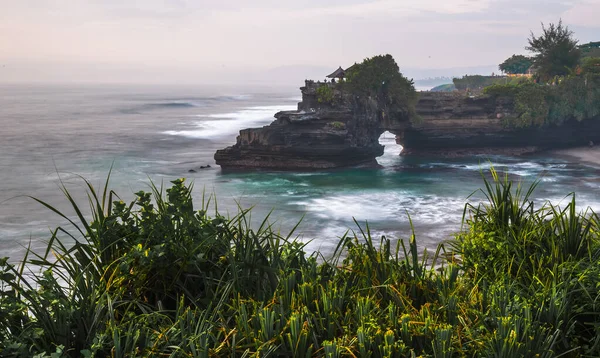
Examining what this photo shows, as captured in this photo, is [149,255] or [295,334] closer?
[295,334]

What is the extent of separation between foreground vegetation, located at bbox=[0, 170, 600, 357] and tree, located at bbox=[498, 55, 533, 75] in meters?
87.8

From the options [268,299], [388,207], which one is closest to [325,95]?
[388,207]

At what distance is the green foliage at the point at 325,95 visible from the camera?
5131 cm

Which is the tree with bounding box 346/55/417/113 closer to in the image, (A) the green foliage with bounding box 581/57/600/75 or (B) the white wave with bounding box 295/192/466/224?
(B) the white wave with bounding box 295/192/466/224

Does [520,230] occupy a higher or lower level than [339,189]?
higher

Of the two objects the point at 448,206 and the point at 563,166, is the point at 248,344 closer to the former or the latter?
the point at 448,206

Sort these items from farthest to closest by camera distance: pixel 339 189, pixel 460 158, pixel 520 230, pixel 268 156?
pixel 460 158
pixel 268 156
pixel 339 189
pixel 520 230

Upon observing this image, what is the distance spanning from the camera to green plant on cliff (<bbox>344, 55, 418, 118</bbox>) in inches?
2115

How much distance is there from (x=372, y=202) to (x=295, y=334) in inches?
1442

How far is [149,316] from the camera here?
186 inches

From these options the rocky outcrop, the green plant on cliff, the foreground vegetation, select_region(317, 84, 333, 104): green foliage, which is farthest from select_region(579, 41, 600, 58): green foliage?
the foreground vegetation

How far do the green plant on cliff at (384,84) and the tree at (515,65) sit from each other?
127 feet

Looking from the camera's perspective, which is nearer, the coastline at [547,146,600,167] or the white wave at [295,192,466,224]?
the white wave at [295,192,466,224]

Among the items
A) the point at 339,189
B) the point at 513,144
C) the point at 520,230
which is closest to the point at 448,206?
the point at 339,189
